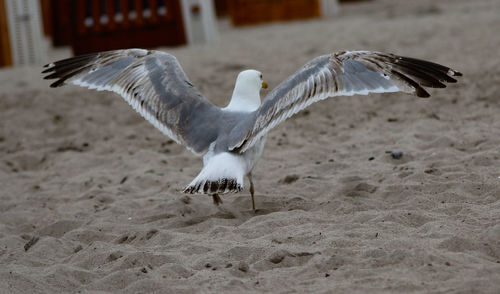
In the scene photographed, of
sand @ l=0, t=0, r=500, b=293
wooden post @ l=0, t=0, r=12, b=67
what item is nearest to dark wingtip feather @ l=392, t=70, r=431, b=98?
sand @ l=0, t=0, r=500, b=293

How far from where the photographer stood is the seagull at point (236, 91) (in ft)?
13.7

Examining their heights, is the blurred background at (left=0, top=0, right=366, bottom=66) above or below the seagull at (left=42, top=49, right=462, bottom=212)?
above

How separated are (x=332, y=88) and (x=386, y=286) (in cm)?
168

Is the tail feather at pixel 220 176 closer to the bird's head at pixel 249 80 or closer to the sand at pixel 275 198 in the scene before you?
the sand at pixel 275 198

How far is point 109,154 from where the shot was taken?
21.1ft

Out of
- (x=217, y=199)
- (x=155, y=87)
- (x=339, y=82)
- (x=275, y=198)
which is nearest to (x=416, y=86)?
(x=339, y=82)

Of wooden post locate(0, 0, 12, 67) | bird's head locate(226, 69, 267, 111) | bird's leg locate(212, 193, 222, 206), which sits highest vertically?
wooden post locate(0, 0, 12, 67)

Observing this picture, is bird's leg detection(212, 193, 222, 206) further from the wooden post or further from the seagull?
the wooden post

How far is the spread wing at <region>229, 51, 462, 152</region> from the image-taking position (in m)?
4.17

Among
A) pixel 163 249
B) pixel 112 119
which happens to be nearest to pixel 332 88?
pixel 163 249

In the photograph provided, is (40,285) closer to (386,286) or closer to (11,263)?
(11,263)

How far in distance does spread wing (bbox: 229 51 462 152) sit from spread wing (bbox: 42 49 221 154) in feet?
1.20

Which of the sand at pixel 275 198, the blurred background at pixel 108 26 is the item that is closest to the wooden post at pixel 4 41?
the blurred background at pixel 108 26

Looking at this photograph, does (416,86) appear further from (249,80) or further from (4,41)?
(4,41)
